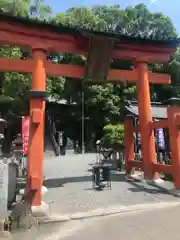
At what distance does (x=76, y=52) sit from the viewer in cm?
1065

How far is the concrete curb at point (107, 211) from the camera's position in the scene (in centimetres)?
666

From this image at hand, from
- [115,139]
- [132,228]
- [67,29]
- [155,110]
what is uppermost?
[67,29]

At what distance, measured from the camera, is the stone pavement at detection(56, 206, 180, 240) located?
→ 5.45 meters

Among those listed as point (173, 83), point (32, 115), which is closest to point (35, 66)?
point (32, 115)

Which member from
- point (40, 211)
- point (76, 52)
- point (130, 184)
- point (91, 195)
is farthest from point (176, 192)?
point (76, 52)

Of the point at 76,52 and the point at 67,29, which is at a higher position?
the point at 67,29

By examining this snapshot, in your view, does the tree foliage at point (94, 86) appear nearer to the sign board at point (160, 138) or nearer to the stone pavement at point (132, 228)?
the sign board at point (160, 138)

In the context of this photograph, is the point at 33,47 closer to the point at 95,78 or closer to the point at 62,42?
the point at 62,42

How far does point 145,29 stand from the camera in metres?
38.8

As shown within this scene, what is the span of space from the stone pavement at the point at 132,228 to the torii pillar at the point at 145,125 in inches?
147

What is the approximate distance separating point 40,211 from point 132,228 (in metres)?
2.58

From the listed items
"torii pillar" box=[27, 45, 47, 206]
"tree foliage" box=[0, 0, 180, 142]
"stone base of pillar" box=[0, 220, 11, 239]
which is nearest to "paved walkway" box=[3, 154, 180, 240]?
"stone base of pillar" box=[0, 220, 11, 239]

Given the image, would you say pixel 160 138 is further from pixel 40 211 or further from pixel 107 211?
pixel 40 211

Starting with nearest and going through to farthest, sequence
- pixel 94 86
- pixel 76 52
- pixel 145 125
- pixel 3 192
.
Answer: pixel 3 192 → pixel 76 52 → pixel 145 125 → pixel 94 86
